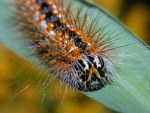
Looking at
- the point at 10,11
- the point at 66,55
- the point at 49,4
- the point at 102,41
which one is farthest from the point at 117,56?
the point at 10,11

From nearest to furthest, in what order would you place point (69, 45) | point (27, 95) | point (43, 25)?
point (69, 45) < point (43, 25) < point (27, 95)

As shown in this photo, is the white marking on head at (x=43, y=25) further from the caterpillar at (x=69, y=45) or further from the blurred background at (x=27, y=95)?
the blurred background at (x=27, y=95)

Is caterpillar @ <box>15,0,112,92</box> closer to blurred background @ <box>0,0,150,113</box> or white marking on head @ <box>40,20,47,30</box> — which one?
white marking on head @ <box>40,20,47,30</box>

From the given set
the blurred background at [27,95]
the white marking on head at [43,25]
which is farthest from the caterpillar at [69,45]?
the blurred background at [27,95]

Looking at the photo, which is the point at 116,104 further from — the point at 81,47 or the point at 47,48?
the point at 47,48

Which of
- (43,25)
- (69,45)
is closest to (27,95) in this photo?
(43,25)

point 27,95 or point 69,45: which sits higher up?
point 69,45

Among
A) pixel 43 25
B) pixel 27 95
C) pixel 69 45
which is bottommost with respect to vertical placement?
pixel 27 95

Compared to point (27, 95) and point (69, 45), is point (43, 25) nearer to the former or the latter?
point (69, 45)
